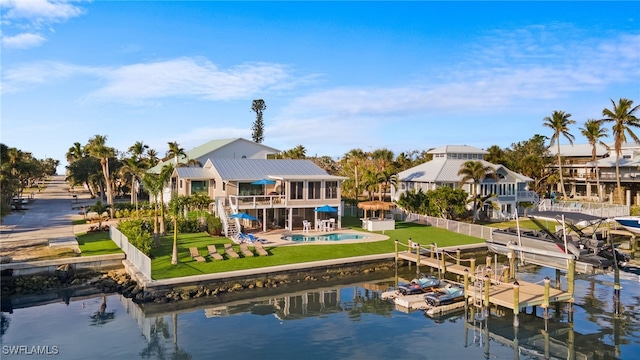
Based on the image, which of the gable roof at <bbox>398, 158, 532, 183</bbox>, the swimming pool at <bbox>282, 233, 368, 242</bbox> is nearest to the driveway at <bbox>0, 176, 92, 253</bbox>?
the swimming pool at <bbox>282, 233, 368, 242</bbox>

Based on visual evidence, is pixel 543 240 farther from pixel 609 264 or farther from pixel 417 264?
pixel 417 264

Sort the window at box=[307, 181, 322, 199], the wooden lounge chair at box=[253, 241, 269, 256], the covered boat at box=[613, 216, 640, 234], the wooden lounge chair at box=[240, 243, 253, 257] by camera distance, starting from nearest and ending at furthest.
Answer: the wooden lounge chair at box=[240, 243, 253, 257], the wooden lounge chair at box=[253, 241, 269, 256], the window at box=[307, 181, 322, 199], the covered boat at box=[613, 216, 640, 234]

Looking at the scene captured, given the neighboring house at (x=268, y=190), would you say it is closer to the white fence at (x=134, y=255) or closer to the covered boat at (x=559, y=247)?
the white fence at (x=134, y=255)

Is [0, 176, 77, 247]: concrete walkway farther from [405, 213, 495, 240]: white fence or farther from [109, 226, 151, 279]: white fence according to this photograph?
[405, 213, 495, 240]: white fence

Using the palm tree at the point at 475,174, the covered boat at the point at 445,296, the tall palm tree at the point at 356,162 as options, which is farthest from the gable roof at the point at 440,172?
the covered boat at the point at 445,296

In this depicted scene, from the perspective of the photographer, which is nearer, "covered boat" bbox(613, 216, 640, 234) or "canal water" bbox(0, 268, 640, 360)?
"canal water" bbox(0, 268, 640, 360)

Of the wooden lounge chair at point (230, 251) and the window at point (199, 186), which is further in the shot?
the window at point (199, 186)

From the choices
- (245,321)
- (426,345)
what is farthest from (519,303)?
(245,321)
